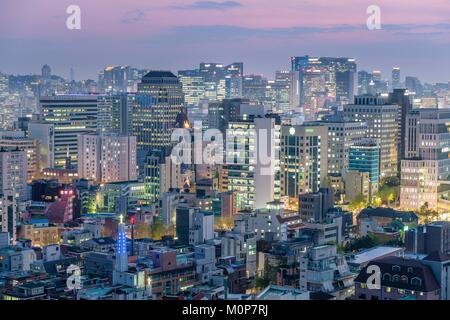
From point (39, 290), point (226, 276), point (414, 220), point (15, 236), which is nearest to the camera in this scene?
point (39, 290)

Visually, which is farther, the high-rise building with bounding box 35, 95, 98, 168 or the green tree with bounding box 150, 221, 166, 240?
the high-rise building with bounding box 35, 95, 98, 168

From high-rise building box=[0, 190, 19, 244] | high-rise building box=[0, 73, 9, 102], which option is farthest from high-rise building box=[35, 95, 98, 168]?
high-rise building box=[0, 190, 19, 244]

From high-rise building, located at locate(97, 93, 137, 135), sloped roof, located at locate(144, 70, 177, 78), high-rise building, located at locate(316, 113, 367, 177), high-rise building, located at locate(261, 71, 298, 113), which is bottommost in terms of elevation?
high-rise building, located at locate(316, 113, 367, 177)

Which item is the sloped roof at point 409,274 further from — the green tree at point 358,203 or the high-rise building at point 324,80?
the high-rise building at point 324,80

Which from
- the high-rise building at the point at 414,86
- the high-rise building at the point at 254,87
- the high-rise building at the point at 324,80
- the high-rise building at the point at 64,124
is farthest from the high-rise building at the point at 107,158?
the high-rise building at the point at 414,86

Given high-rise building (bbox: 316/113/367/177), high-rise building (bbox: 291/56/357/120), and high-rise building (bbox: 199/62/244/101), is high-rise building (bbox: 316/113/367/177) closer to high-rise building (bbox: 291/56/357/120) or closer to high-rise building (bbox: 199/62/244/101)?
high-rise building (bbox: 291/56/357/120)

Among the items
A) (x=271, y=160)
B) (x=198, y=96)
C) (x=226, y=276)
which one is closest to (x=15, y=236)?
(x=226, y=276)

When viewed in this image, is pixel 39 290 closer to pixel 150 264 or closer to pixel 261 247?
pixel 150 264
